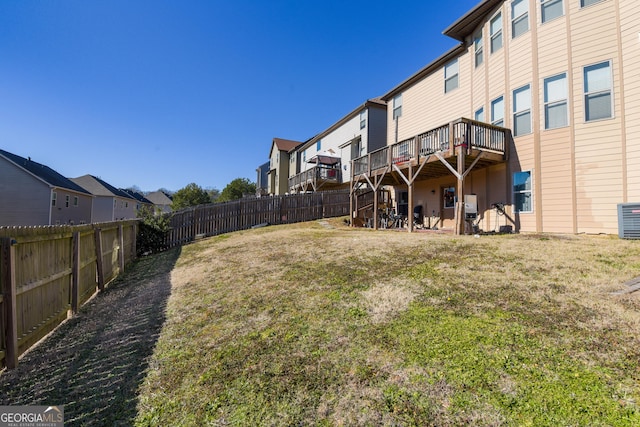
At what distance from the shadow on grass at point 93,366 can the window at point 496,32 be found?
13.4 metres

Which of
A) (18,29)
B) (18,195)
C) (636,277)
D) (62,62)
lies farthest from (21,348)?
(18,195)

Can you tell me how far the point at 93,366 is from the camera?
3.13m

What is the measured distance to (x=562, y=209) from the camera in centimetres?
891

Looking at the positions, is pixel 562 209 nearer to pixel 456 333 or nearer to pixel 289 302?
pixel 456 333

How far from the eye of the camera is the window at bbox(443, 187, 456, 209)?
13036 millimetres

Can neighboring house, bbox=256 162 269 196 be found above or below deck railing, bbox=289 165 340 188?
above

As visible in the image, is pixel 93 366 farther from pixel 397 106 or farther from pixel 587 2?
pixel 397 106

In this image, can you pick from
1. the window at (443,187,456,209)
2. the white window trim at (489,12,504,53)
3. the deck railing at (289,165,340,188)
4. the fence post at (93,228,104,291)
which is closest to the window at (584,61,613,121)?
the white window trim at (489,12,504,53)

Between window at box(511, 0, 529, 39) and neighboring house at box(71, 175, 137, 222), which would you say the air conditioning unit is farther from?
neighboring house at box(71, 175, 137, 222)

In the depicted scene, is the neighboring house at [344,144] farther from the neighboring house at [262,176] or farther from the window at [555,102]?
the neighboring house at [262,176]

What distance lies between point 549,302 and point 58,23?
14.4 m

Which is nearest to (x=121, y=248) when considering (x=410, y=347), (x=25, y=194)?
(x=410, y=347)

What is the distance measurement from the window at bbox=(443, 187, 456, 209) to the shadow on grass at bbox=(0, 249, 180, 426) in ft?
39.0

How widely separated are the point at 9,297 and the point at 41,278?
0.89m
